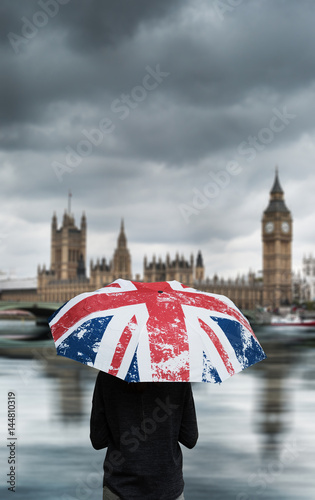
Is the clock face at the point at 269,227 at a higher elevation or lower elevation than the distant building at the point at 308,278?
higher

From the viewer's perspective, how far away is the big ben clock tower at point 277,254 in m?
103

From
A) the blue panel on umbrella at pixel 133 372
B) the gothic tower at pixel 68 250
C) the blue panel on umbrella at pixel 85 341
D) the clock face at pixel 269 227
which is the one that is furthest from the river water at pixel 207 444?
the gothic tower at pixel 68 250

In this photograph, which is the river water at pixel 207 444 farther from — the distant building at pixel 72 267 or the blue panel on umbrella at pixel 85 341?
the distant building at pixel 72 267

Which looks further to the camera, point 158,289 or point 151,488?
point 158,289

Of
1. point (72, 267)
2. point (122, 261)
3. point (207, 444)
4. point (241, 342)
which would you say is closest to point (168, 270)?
point (122, 261)

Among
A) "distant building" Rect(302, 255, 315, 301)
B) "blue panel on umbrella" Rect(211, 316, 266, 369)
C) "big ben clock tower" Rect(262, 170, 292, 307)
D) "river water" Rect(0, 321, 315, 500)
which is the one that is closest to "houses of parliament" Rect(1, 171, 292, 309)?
"big ben clock tower" Rect(262, 170, 292, 307)

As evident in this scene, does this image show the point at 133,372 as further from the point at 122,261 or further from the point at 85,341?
the point at 122,261

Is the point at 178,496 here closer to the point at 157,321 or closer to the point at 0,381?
the point at 157,321

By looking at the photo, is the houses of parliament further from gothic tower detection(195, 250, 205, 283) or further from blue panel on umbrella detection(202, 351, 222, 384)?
blue panel on umbrella detection(202, 351, 222, 384)

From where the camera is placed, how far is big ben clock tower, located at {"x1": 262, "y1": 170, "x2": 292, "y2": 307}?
10294 centimetres

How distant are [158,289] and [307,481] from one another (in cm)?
396

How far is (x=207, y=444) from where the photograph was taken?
766 centimetres

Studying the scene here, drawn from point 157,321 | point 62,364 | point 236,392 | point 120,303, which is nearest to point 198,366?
point 157,321

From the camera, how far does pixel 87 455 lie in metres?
7.00
